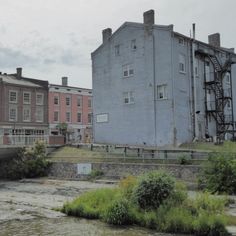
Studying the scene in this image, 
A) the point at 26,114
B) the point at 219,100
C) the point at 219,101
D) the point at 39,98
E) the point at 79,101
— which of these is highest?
the point at 79,101

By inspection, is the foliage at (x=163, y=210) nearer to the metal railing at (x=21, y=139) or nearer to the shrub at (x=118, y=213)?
the shrub at (x=118, y=213)

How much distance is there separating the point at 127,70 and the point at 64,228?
26873 millimetres

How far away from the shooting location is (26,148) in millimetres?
35812

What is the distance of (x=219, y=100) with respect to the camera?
131ft

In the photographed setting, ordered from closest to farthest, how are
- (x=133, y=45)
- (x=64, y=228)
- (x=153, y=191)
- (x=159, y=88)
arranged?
(x=64, y=228) → (x=153, y=191) → (x=159, y=88) → (x=133, y=45)

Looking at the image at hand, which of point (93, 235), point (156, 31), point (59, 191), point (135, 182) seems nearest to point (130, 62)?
point (156, 31)

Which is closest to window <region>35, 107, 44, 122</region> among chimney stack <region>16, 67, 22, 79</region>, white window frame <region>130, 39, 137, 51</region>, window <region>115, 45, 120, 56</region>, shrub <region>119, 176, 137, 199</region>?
chimney stack <region>16, 67, 22, 79</region>

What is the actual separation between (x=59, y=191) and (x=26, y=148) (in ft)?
39.6

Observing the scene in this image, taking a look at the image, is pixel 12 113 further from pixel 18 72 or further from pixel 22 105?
pixel 18 72

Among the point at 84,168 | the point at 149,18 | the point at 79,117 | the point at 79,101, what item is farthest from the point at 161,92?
the point at 79,101

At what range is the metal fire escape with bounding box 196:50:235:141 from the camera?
38750 millimetres

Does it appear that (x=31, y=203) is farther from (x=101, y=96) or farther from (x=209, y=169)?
(x=101, y=96)

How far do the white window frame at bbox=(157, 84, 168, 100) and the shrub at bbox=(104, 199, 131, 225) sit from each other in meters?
21.9

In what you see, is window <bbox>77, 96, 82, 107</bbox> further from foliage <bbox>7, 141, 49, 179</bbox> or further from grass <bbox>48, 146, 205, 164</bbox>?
foliage <bbox>7, 141, 49, 179</bbox>
